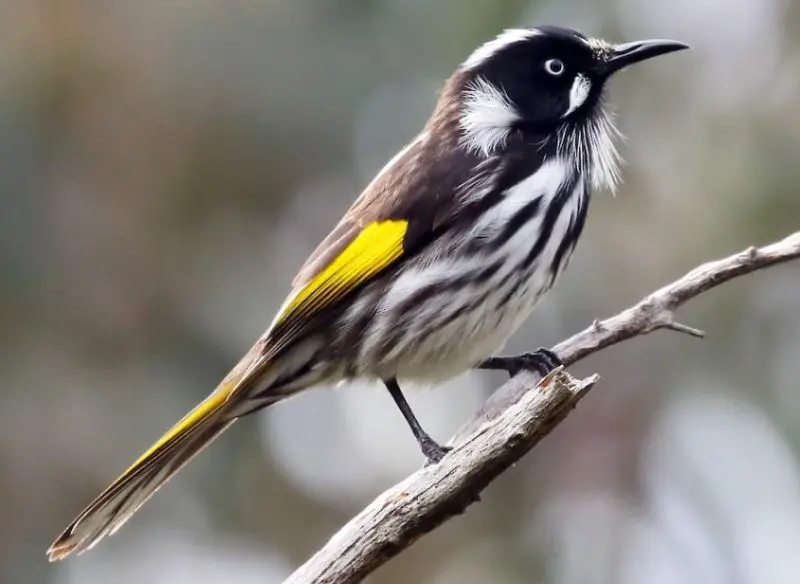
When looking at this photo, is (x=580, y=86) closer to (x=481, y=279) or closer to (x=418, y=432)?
(x=481, y=279)

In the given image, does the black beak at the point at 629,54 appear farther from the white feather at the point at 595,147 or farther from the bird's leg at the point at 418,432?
A: the bird's leg at the point at 418,432

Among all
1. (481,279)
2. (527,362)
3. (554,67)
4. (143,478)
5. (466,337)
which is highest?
(554,67)

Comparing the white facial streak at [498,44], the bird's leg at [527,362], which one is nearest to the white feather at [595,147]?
the white facial streak at [498,44]

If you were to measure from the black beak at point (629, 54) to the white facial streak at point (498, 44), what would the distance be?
21 cm

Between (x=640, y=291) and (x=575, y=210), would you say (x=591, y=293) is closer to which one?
(x=640, y=291)

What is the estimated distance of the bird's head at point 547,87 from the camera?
346 cm

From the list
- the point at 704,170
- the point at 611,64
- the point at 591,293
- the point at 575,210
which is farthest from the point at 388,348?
the point at 704,170

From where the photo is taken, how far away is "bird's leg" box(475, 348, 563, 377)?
3258 millimetres

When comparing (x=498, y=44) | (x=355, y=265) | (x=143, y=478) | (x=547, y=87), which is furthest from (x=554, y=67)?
(x=143, y=478)

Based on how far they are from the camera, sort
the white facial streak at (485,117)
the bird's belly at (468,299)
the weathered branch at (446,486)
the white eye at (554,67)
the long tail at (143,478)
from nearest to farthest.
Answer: the weathered branch at (446,486), the long tail at (143,478), the bird's belly at (468,299), the white facial streak at (485,117), the white eye at (554,67)

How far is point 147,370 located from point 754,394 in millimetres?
2307

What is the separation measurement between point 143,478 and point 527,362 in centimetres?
103

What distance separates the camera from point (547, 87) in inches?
140

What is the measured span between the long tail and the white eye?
4.10 ft
